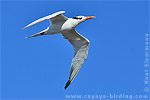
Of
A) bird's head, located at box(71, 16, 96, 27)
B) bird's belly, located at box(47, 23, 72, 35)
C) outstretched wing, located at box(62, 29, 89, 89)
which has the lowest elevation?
outstretched wing, located at box(62, 29, 89, 89)

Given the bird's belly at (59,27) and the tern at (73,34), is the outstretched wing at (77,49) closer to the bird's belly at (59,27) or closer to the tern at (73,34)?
the tern at (73,34)

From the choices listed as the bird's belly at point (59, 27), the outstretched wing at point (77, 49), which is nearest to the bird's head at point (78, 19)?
the bird's belly at point (59, 27)

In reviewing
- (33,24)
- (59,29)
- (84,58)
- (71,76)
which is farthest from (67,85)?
(33,24)

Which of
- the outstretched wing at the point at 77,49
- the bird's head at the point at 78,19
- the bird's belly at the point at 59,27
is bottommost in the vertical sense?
the outstretched wing at the point at 77,49

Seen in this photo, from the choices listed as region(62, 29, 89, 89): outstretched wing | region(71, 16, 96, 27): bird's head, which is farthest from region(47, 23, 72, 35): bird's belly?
region(62, 29, 89, 89): outstretched wing

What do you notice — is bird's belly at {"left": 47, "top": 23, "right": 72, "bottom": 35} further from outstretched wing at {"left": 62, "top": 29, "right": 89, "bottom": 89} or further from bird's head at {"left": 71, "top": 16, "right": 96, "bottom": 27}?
outstretched wing at {"left": 62, "top": 29, "right": 89, "bottom": 89}

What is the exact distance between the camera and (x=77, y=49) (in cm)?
1383

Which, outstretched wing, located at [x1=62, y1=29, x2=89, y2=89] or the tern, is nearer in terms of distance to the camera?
the tern

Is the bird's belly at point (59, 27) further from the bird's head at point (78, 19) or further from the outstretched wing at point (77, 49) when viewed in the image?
the outstretched wing at point (77, 49)

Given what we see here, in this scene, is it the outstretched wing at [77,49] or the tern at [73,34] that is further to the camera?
the outstretched wing at [77,49]

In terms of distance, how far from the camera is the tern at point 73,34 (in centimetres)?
1243

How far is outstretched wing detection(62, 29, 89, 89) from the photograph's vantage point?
13438mm

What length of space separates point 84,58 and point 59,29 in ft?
6.25

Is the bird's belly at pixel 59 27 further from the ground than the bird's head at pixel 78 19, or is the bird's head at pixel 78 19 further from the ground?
the bird's head at pixel 78 19
